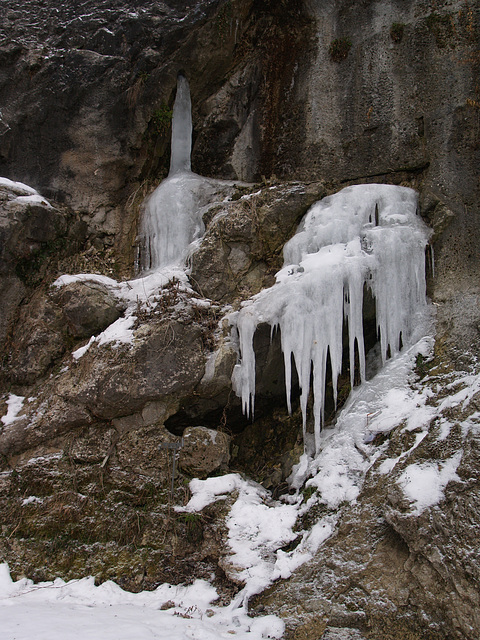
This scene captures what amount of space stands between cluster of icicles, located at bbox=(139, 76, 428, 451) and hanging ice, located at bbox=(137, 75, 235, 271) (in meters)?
1.56

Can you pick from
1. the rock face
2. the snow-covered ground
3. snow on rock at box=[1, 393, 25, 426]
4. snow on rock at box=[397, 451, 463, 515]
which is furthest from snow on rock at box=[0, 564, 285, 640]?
snow on rock at box=[1, 393, 25, 426]

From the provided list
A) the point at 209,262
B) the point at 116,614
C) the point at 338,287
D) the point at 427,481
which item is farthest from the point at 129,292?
the point at 427,481

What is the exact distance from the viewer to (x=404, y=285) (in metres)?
6.00

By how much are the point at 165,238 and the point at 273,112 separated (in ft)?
8.31

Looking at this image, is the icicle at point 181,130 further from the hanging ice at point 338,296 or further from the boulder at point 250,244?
the hanging ice at point 338,296

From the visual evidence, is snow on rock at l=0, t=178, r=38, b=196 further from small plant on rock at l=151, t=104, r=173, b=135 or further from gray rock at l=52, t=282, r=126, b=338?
small plant on rock at l=151, t=104, r=173, b=135

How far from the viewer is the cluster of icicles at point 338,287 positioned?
5781mm

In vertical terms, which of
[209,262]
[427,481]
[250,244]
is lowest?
[427,481]

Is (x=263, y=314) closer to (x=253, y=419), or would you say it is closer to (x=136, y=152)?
(x=253, y=419)

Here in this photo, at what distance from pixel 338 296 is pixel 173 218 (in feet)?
9.27

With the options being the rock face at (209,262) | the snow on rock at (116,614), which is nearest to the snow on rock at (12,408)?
the rock face at (209,262)

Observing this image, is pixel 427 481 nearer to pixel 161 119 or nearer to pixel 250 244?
pixel 250 244

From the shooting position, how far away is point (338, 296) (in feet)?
19.3

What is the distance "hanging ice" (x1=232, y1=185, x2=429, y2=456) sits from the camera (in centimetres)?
577
